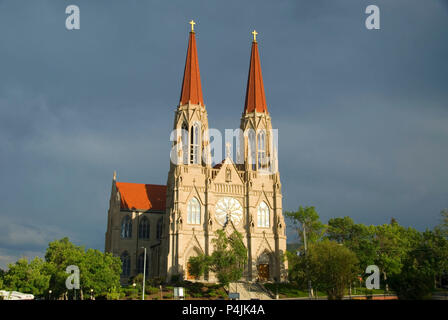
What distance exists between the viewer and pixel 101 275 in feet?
190

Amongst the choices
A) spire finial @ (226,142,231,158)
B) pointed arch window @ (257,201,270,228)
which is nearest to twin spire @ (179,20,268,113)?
spire finial @ (226,142,231,158)

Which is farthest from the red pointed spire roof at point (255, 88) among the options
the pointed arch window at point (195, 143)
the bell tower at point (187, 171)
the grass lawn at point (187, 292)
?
the grass lawn at point (187, 292)

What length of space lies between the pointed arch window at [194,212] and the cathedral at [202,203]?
0.14 metres

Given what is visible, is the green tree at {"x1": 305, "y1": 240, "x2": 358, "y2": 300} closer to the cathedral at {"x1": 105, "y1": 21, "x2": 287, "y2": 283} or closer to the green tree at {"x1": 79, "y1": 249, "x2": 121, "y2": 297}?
the cathedral at {"x1": 105, "y1": 21, "x2": 287, "y2": 283}

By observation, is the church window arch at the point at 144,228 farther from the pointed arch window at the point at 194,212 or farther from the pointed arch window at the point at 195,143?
the pointed arch window at the point at 195,143

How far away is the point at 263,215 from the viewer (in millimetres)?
74750

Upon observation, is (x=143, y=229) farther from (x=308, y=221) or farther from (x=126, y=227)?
(x=308, y=221)

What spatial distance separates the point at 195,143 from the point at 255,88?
601 inches

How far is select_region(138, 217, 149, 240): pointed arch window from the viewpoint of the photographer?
8125cm
